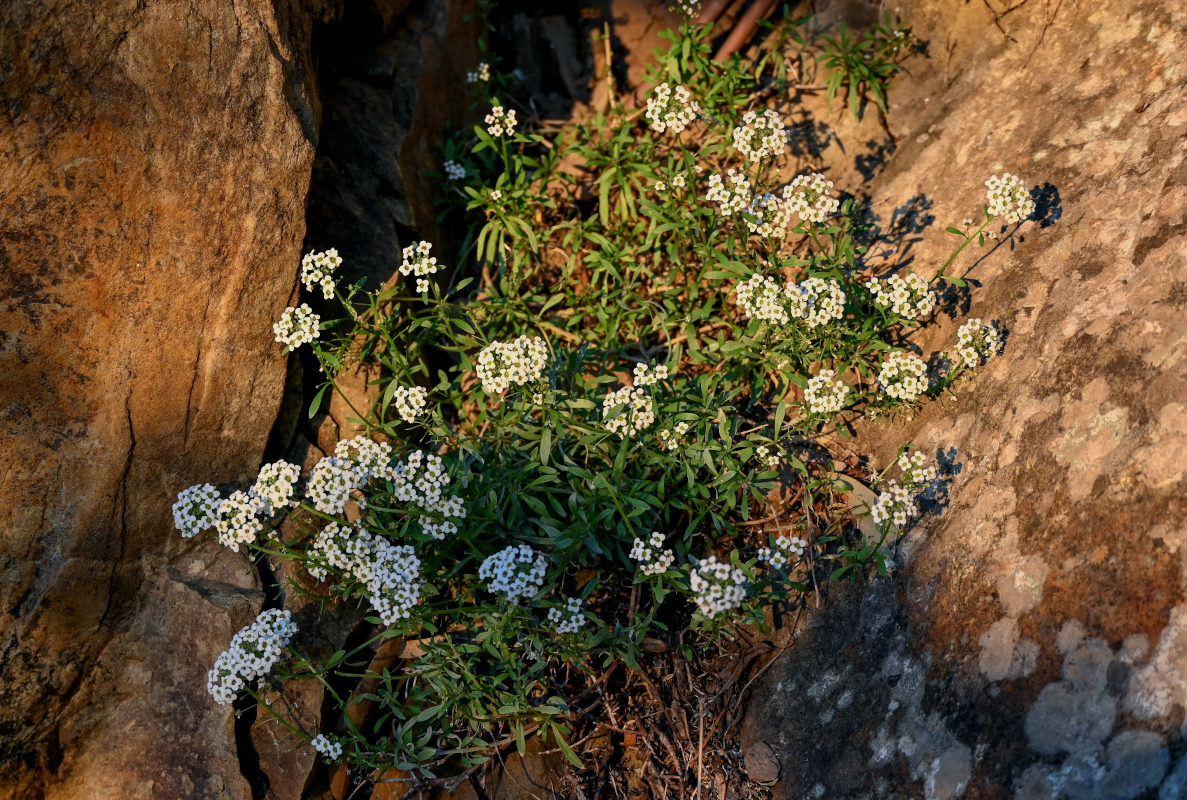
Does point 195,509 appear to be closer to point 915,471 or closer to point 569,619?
point 569,619

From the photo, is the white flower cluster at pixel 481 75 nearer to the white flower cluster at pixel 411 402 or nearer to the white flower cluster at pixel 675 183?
the white flower cluster at pixel 675 183

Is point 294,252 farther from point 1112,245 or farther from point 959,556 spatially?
point 1112,245

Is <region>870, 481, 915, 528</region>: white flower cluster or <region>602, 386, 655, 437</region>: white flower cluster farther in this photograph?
<region>602, 386, 655, 437</region>: white flower cluster

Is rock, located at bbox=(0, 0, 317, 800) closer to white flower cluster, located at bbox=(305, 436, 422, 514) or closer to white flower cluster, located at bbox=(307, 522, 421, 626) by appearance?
white flower cluster, located at bbox=(307, 522, 421, 626)

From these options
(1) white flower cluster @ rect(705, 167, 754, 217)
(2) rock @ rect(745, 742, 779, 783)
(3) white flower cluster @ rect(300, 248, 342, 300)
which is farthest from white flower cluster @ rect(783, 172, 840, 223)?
(2) rock @ rect(745, 742, 779, 783)

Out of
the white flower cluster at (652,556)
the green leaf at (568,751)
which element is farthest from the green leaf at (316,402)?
the green leaf at (568,751)

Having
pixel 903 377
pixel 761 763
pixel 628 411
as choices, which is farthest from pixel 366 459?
pixel 903 377

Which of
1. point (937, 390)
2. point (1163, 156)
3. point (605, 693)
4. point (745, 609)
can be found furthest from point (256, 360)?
point (1163, 156)
